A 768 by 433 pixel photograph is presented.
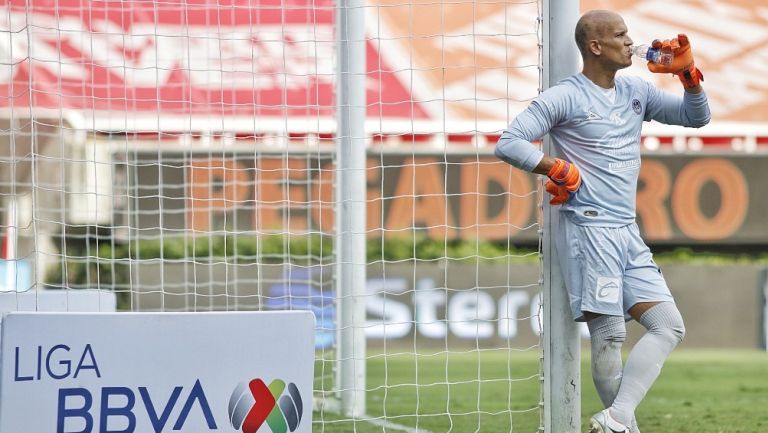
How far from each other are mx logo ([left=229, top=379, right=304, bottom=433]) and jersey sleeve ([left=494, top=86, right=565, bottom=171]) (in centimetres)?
128

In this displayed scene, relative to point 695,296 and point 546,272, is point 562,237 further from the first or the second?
point 695,296

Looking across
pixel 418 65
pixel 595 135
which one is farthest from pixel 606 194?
pixel 418 65

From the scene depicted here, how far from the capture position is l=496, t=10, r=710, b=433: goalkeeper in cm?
519

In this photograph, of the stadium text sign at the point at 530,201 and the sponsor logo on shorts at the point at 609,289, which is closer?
the sponsor logo on shorts at the point at 609,289

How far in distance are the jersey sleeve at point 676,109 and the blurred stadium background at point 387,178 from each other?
4.15 m

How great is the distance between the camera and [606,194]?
17.5 feet

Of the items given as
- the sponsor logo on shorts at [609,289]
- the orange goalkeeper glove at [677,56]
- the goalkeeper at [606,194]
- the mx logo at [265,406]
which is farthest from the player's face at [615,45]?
the mx logo at [265,406]

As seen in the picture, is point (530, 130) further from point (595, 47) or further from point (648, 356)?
point (648, 356)

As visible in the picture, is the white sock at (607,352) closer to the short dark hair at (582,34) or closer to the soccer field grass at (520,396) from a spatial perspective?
the soccer field grass at (520,396)

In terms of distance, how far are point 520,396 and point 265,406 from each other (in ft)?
15.7

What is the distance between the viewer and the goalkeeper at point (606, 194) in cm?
519

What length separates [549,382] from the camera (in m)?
5.93

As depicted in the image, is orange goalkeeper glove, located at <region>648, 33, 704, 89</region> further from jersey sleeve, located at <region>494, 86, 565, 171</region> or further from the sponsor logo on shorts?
the sponsor logo on shorts

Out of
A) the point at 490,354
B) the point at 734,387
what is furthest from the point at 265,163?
the point at 734,387
